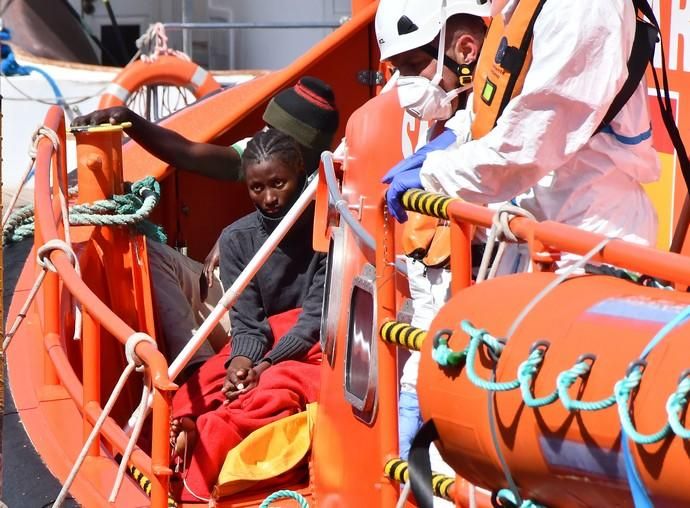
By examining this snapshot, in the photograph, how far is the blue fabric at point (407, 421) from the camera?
2844mm

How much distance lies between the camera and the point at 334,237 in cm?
312

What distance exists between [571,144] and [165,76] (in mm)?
7160

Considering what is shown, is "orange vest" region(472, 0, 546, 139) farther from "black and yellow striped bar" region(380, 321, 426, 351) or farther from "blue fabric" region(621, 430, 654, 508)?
"blue fabric" region(621, 430, 654, 508)

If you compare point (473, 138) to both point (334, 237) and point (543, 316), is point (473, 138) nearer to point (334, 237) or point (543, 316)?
point (334, 237)

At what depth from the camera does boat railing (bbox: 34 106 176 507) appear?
2746 millimetres

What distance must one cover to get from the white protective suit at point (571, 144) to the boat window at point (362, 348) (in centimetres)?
33

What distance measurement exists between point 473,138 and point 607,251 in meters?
0.77

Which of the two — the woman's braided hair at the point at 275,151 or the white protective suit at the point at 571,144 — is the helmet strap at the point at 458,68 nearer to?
the white protective suit at the point at 571,144

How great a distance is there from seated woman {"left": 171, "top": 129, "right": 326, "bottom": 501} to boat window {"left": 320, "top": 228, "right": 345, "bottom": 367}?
62 cm

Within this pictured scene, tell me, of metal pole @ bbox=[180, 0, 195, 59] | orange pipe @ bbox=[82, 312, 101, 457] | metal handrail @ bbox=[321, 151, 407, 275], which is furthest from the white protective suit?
metal pole @ bbox=[180, 0, 195, 59]

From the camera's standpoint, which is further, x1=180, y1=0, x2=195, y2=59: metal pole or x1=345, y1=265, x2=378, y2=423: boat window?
x1=180, y1=0, x2=195, y2=59: metal pole

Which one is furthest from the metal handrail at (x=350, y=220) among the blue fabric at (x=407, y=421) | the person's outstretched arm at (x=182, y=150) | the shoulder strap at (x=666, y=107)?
the person's outstretched arm at (x=182, y=150)

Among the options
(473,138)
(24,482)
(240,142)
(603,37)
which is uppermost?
(603,37)

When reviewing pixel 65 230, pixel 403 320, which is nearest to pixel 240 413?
pixel 65 230
